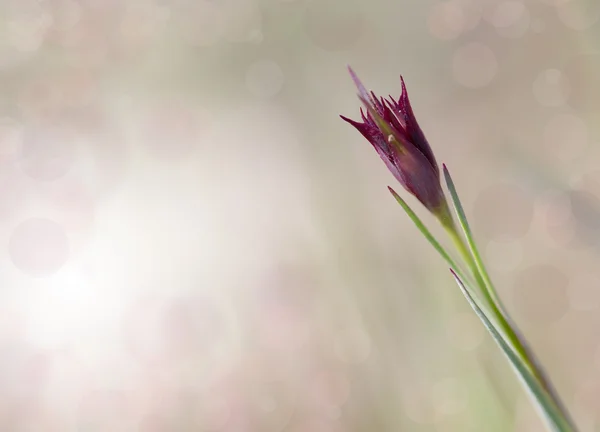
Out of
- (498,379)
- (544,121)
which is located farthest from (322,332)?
(544,121)

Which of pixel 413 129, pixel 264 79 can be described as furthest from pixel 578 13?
pixel 413 129

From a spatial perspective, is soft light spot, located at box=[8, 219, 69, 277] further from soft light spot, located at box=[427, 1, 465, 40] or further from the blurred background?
soft light spot, located at box=[427, 1, 465, 40]

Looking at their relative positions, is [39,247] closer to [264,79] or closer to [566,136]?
[264,79]

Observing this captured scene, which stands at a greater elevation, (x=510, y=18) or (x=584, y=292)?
(x=510, y=18)

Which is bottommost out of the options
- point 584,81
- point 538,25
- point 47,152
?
point 584,81

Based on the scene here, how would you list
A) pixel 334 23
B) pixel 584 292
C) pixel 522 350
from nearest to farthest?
pixel 522 350 < pixel 584 292 < pixel 334 23

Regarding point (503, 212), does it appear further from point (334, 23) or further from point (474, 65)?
point (334, 23)

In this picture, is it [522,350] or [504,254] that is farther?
[504,254]

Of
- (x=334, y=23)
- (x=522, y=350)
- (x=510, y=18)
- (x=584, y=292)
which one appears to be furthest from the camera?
(x=334, y=23)
